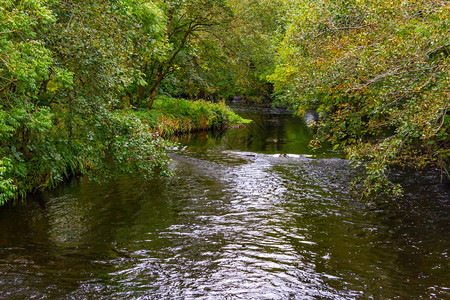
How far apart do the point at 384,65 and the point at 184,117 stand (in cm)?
1820

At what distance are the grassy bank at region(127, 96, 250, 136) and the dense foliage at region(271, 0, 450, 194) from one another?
489 inches

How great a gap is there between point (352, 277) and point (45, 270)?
200 inches

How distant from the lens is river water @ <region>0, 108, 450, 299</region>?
5617mm

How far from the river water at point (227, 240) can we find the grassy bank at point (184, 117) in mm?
9339

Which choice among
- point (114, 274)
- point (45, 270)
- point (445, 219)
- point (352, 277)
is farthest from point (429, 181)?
point (45, 270)

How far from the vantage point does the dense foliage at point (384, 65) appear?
700 centimetres

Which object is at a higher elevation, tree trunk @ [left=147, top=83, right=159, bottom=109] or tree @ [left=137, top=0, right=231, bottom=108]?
tree @ [left=137, top=0, right=231, bottom=108]

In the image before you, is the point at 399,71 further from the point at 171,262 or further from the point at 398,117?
the point at 171,262

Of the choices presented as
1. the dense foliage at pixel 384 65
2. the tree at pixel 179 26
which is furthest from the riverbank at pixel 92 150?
the tree at pixel 179 26

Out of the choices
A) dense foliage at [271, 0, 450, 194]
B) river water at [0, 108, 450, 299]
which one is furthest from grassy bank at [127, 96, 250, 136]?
dense foliage at [271, 0, 450, 194]

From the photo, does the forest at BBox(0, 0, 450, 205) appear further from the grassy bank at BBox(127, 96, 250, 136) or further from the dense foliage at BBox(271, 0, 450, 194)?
the grassy bank at BBox(127, 96, 250, 136)

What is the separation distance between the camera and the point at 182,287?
18.3 feet

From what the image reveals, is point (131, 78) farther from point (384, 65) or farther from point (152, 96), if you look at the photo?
point (152, 96)

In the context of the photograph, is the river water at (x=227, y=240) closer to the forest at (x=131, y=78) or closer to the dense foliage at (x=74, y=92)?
the forest at (x=131, y=78)
